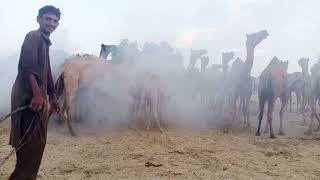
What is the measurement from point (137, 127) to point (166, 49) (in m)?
3.99

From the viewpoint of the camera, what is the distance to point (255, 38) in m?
13.5

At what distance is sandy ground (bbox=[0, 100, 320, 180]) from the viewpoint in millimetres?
7359

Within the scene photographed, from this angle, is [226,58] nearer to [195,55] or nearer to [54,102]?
[195,55]

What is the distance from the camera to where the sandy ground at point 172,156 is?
24.1ft

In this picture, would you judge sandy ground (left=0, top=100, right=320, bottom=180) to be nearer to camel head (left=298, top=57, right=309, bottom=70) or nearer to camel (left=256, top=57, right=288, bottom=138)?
camel (left=256, top=57, right=288, bottom=138)

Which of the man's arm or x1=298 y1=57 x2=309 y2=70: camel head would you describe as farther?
x1=298 y1=57 x2=309 y2=70: camel head

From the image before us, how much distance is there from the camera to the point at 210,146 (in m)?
9.84

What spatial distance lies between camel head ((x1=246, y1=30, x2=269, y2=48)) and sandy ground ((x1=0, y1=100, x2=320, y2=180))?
3005mm

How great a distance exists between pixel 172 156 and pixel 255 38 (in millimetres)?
6174

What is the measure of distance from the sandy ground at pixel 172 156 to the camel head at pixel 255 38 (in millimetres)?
3005

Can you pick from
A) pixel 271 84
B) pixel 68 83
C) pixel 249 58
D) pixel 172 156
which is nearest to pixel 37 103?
pixel 172 156

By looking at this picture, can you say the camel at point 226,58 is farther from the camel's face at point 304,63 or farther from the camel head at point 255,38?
the camel head at point 255,38

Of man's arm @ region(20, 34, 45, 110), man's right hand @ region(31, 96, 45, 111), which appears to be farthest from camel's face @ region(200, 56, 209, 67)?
man's right hand @ region(31, 96, 45, 111)

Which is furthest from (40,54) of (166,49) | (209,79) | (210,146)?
(209,79)
